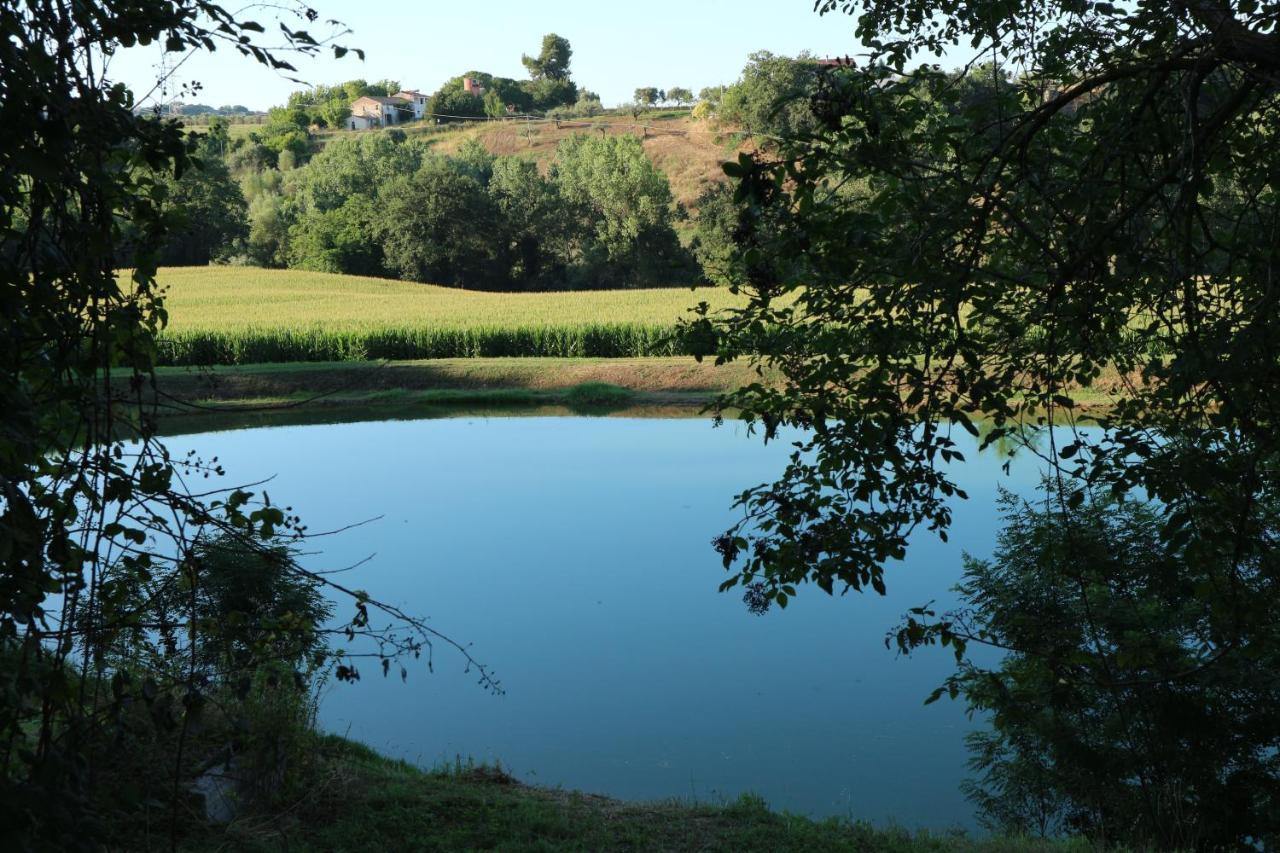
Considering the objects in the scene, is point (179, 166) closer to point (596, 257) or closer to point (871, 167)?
point (871, 167)

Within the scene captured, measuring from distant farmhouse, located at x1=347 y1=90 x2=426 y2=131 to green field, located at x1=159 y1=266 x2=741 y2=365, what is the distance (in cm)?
6963

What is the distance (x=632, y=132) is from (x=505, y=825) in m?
70.8

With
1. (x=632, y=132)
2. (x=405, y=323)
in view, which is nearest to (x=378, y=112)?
(x=632, y=132)

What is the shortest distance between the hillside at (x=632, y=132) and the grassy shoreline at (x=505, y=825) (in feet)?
171

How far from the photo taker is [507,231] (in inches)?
1983

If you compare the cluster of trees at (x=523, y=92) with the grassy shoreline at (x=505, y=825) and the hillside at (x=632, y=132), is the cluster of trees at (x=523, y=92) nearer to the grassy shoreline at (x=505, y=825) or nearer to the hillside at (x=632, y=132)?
the hillside at (x=632, y=132)

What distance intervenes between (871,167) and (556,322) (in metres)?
25.6

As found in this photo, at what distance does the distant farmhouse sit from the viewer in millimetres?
106812

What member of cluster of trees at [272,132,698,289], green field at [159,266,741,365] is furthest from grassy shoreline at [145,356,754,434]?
cluster of trees at [272,132,698,289]

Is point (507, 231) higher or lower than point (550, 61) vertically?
lower

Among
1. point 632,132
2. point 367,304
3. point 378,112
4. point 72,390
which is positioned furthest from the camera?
point 378,112

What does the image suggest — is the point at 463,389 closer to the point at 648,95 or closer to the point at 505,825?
the point at 505,825

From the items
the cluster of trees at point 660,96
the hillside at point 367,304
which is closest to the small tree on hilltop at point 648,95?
the cluster of trees at point 660,96

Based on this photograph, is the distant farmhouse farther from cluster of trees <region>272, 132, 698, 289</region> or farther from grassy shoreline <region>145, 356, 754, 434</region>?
grassy shoreline <region>145, 356, 754, 434</region>
